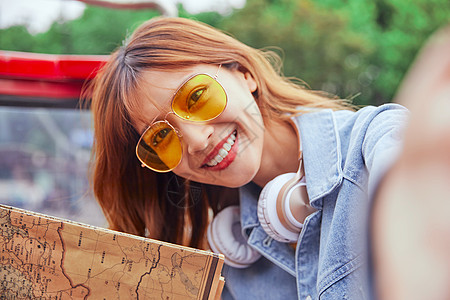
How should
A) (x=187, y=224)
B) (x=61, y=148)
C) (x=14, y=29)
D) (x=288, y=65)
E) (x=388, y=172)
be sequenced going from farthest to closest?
(x=14, y=29) < (x=288, y=65) < (x=61, y=148) < (x=187, y=224) < (x=388, y=172)

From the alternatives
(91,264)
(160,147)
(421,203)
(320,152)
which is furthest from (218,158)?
(421,203)

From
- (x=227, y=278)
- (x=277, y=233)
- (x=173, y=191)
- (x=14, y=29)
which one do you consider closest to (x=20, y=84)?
(x=173, y=191)

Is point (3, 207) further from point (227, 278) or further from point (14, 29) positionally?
point (14, 29)

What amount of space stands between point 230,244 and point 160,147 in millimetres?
327

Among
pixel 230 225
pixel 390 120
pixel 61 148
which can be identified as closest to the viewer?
pixel 390 120

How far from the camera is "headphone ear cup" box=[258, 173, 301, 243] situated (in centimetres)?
103

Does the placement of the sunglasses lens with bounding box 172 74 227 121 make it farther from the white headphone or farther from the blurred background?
the blurred background

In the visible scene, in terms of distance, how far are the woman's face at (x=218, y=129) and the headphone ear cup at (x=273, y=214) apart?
93 millimetres

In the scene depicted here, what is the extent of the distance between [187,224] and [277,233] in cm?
43

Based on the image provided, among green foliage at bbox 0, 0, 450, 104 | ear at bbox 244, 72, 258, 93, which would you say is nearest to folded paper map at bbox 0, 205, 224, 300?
ear at bbox 244, 72, 258, 93

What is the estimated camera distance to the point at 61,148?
3.14 meters

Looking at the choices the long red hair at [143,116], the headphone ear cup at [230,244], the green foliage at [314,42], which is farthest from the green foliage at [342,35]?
the headphone ear cup at [230,244]

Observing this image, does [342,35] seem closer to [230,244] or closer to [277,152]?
[277,152]

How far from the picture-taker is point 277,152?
4.06 ft
